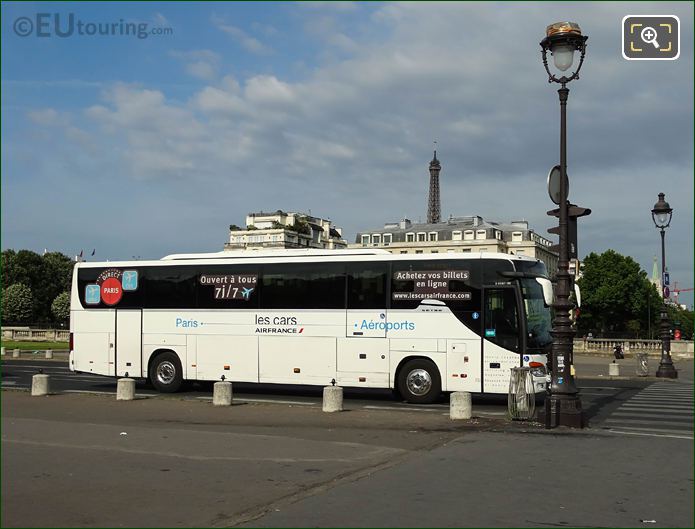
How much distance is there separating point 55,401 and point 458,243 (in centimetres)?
11553

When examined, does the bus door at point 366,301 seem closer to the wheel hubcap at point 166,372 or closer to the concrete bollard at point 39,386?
the wheel hubcap at point 166,372

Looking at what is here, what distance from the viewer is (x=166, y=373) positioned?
21766mm

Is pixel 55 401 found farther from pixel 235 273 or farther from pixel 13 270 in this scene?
pixel 13 270

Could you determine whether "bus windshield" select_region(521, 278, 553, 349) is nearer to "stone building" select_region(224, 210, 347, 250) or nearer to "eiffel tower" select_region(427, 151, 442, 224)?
"stone building" select_region(224, 210, 347, 250)

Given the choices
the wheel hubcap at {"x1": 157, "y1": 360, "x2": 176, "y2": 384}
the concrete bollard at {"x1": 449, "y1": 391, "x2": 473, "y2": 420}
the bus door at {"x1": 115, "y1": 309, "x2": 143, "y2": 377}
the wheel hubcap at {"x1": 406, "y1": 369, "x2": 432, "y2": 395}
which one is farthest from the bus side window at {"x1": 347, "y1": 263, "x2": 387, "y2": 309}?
the bus door at {"x1": 115, "y1": 309, "x2": 143, "y2": 377}

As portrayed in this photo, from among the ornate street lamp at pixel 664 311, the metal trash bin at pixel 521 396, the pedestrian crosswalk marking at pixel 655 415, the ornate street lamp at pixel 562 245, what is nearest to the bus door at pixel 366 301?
the metal trash bin at pixel 521 396

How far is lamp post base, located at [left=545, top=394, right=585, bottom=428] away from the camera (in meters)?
14.0

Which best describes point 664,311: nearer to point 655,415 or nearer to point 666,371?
point 666,371

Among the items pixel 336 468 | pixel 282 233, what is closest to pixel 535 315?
pixel 336 468

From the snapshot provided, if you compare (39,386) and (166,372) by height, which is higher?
(166,372)

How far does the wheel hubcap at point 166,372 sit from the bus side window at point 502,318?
30.1 ft

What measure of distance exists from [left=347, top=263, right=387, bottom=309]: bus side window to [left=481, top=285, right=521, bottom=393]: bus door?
2778 mm

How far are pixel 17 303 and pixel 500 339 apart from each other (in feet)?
266

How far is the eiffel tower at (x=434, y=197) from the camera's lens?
158 meters
